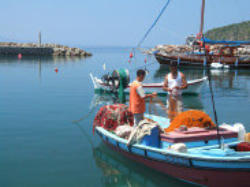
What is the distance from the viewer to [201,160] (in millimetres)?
6094

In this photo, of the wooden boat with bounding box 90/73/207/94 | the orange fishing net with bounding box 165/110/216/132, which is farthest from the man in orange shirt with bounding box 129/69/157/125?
the wooden boat with bounding box 90/73/207/94

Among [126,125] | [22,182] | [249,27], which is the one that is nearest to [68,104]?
[126,125]

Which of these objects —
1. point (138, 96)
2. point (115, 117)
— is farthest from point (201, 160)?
point (115, 117)

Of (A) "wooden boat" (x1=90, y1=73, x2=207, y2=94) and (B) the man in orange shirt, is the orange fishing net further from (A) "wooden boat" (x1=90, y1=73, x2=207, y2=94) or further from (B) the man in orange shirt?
(A) "wooden boat" (x1=90, y1=73, x2=207, y2=94)

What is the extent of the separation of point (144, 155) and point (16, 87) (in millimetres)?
16316

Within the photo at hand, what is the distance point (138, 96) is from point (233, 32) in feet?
488

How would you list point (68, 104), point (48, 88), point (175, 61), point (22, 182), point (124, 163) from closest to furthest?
1. point (22, 182)
2. point (124, 163)
3. point (68, 104)
4. point (48, 88)
5. point (175, 61)

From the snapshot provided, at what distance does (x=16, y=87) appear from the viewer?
2170 cm

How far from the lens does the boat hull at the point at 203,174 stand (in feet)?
19.8

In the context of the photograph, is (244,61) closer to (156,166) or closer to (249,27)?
(156,166)

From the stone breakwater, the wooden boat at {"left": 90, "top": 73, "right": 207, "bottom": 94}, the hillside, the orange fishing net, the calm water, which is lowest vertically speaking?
the calm water

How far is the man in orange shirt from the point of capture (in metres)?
7.43

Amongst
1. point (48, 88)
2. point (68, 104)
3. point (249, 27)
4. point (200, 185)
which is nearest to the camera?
point (200, 185)

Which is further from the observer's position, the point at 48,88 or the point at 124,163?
the point at 48,88
